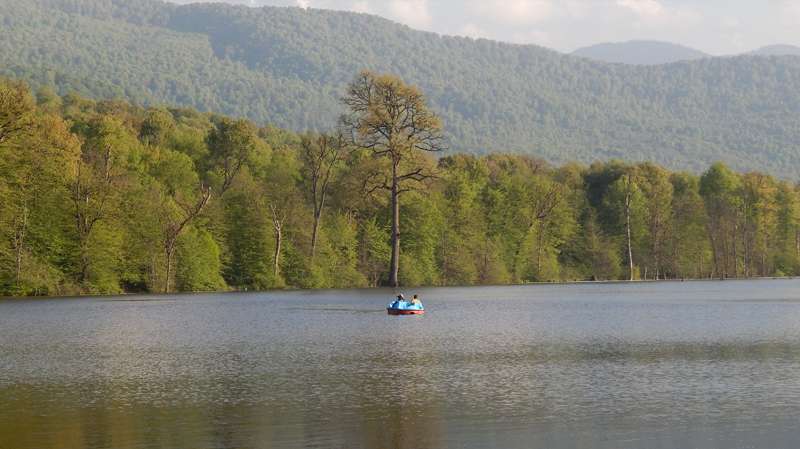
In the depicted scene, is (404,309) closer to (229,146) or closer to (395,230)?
(395,230)

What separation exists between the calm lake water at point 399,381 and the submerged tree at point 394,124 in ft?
120

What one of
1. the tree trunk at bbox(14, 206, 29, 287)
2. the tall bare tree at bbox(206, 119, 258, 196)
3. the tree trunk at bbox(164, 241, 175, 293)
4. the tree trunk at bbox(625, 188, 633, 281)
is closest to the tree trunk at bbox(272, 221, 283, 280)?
the tall bare tree at bbox(206, 119, 258, 196)

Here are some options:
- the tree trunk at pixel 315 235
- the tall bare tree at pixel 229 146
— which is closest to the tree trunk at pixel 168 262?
the tree trunk at pixel 315 235

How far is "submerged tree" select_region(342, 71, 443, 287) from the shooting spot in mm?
97312

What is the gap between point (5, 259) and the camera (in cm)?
8519

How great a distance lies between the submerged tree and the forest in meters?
0.22

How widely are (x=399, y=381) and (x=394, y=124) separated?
66401 mm

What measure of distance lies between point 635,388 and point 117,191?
71.8 meters

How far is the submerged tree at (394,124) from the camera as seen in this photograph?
97.3 metres

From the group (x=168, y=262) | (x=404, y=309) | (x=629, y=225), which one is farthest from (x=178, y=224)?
Result: (x=629, y=225)

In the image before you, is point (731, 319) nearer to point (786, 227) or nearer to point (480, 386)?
point (480, 386)

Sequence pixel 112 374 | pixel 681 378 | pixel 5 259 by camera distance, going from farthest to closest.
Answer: pixel 5 259, pixel 112 374, pixel 681 378

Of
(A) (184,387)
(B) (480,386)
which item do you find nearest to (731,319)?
(B) (480,386)

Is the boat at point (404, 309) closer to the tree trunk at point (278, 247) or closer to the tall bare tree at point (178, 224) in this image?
the tall bare tree at point (178, 224)
